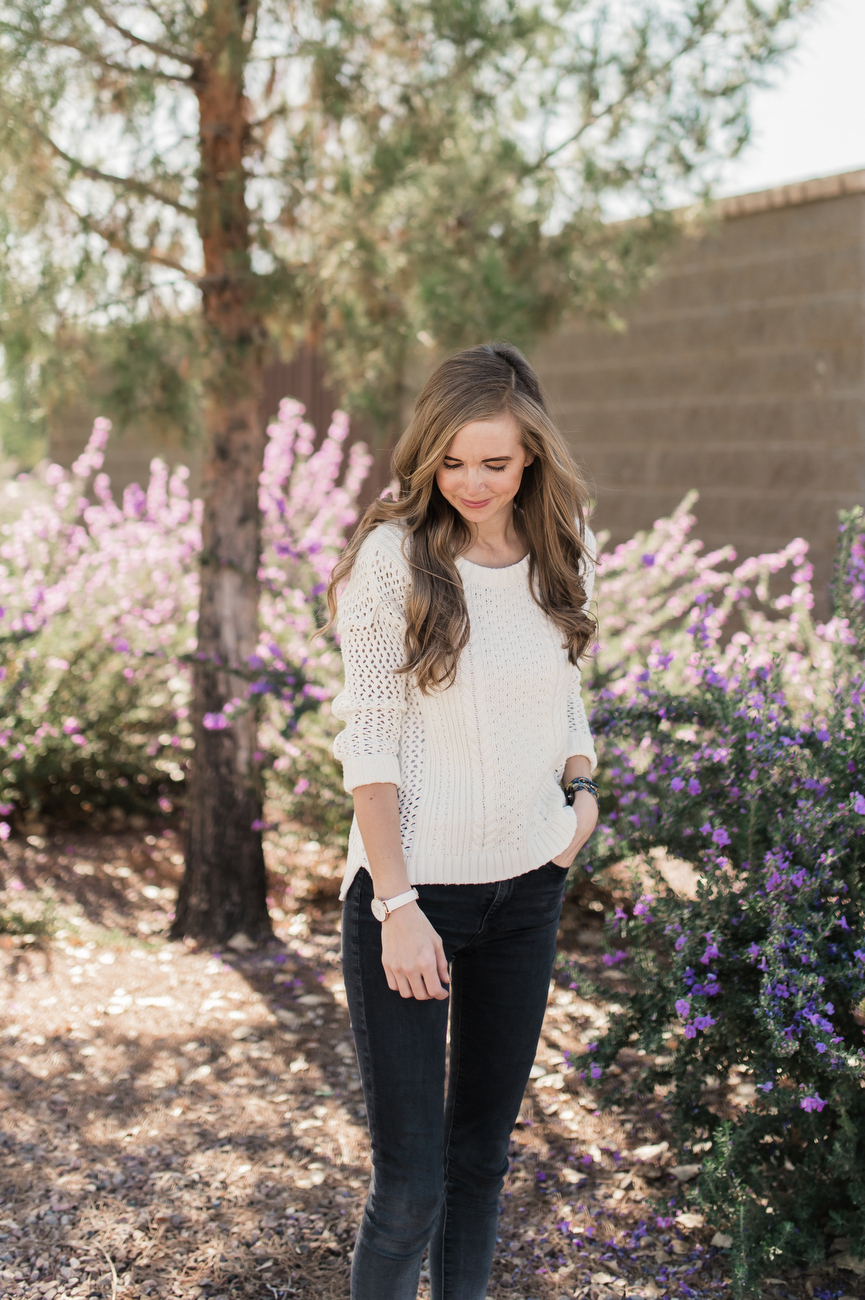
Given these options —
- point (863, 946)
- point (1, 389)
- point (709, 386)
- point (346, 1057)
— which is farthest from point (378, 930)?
point (709, 386)

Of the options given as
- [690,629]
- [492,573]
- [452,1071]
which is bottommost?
[452,1071]

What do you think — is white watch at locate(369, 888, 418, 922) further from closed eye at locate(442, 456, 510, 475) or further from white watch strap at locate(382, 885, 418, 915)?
closed eye at locate(442, 456, 510, 475)

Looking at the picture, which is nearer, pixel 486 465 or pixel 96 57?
pixel 486 465

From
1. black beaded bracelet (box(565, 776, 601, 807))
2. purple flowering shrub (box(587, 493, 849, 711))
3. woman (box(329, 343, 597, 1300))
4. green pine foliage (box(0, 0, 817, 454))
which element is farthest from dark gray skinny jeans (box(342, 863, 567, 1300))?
green pine foliage (box(0, 0, 817, 454))

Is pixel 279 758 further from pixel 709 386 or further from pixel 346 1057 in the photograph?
pixel 709 386

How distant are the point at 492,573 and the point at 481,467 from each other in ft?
0.54

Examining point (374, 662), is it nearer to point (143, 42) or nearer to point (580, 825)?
point (580, 825)

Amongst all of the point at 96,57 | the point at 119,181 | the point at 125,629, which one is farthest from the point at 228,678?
the point at 96,57

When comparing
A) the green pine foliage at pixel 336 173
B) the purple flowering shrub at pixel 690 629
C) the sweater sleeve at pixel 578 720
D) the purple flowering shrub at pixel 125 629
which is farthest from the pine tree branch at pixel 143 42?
the sweater sleeve at pixel 578 720

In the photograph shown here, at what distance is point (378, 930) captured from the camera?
157cm

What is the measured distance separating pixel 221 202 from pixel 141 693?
237cm

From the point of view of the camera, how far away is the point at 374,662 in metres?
1.58

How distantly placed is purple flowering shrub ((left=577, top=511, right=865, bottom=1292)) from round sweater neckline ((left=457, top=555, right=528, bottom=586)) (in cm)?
77

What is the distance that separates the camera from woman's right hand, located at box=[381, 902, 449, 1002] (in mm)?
1491
